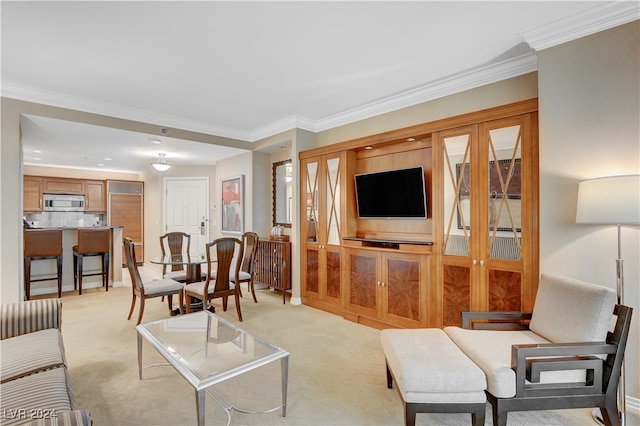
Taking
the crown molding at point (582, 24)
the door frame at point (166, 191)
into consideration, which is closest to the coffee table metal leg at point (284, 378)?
the crown molding at point (582, 24)

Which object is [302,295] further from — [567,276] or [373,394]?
[567,276]

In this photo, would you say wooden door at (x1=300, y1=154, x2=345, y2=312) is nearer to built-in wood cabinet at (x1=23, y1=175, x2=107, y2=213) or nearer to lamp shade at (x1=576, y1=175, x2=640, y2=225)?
lamp shade at (x1=576, y1=175, x2=640, y2=225)

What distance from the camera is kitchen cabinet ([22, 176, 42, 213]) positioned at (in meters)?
7.11

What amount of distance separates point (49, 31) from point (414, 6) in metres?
2.67

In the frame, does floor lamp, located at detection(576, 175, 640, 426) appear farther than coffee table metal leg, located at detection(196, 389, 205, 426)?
Yes

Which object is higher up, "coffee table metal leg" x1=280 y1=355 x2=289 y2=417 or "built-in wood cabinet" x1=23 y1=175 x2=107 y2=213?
"built-in wood cabinet" x1=23 y1=175 x2=107 y2=213

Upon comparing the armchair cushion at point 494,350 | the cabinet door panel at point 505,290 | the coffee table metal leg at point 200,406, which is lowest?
the coffee table metal leg at point 200,406

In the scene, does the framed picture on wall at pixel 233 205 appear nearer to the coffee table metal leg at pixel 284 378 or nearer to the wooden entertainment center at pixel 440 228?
the wooden entertainment center at pixel 440 228

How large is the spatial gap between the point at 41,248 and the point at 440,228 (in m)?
5.66

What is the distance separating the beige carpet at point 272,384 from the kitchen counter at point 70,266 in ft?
6.08

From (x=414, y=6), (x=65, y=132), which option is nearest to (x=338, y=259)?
(x=414, y=6)

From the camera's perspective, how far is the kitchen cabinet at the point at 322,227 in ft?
13.4

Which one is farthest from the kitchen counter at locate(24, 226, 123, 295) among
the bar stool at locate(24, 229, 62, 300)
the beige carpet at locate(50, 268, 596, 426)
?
the beige carpet at locate(50, 268, 596, 426)

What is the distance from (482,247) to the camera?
281cm
